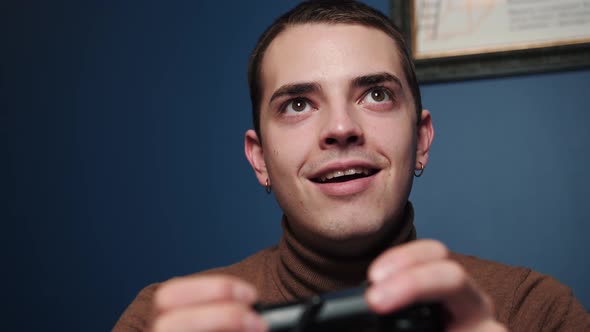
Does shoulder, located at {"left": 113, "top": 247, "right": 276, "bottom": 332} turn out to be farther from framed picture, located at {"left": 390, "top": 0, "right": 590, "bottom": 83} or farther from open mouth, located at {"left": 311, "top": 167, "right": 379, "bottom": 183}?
framed picture, located at {"left": 390, "top": 0, "right": 590, "bottom": 83}

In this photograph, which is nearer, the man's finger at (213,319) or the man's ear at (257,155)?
the man's finger at (213,319)

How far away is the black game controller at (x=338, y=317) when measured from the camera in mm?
344

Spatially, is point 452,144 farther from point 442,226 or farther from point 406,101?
point 406,101

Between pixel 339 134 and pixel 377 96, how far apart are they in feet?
0.46

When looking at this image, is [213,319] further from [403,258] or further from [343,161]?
[343,161]

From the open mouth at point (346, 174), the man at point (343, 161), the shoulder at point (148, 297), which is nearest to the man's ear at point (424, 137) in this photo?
the man at point (343, 161)

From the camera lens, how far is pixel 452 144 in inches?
47.1

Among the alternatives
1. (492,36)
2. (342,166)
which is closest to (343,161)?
(342,166)

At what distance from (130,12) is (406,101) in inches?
36.9

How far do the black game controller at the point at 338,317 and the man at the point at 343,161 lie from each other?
0.29 meters

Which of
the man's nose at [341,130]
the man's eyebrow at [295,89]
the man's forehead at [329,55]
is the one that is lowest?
the man's nose at [341,130]

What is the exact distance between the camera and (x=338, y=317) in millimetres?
344

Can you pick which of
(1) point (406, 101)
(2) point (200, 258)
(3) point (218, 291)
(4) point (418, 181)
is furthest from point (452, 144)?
(3) point (218, 291)

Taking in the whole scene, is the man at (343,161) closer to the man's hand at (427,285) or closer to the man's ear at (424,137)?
the man's ear at (424,137)
